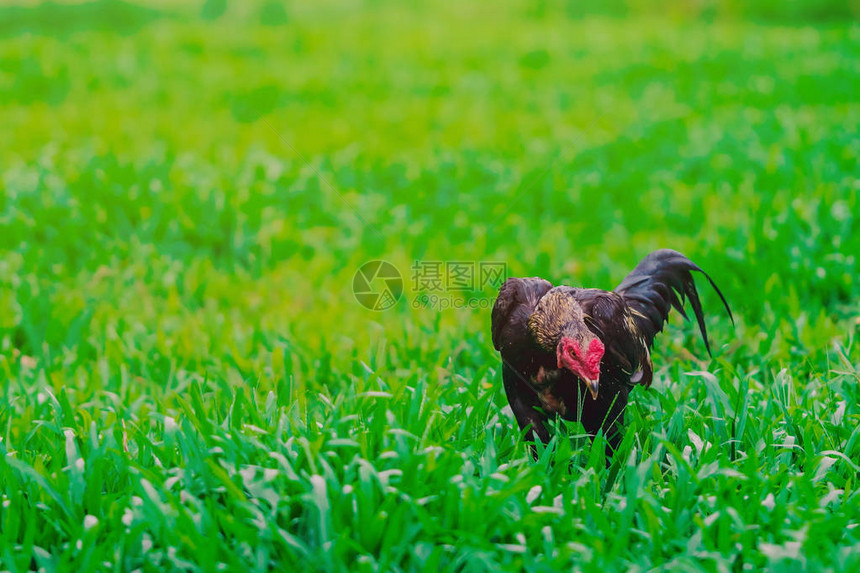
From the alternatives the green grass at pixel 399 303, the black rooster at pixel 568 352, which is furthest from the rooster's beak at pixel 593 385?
the green grass at pixel 399 303

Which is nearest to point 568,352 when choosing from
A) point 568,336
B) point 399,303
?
point 568,336

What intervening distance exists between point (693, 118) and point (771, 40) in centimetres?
496

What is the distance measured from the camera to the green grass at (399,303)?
207 centimetres

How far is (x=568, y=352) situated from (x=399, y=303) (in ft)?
7.41

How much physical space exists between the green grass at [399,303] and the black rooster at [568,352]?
124 mm

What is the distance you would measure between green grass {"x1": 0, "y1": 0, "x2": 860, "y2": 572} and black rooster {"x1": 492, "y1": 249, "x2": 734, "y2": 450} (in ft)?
0.41

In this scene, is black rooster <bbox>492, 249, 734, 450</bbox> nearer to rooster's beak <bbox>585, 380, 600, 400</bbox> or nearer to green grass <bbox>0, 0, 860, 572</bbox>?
rooster's beak <bbox>585, 380, 600, 400</bbox>

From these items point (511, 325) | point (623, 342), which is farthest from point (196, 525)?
point (623, 342)

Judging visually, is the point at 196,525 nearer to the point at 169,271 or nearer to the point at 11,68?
the point at 169,271

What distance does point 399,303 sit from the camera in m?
4.26

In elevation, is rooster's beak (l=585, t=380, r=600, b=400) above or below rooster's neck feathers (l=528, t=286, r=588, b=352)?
below

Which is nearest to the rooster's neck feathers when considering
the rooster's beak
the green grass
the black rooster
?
the black rooster

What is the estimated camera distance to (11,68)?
27.4 ft

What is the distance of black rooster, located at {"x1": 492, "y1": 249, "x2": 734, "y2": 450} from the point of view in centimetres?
210
